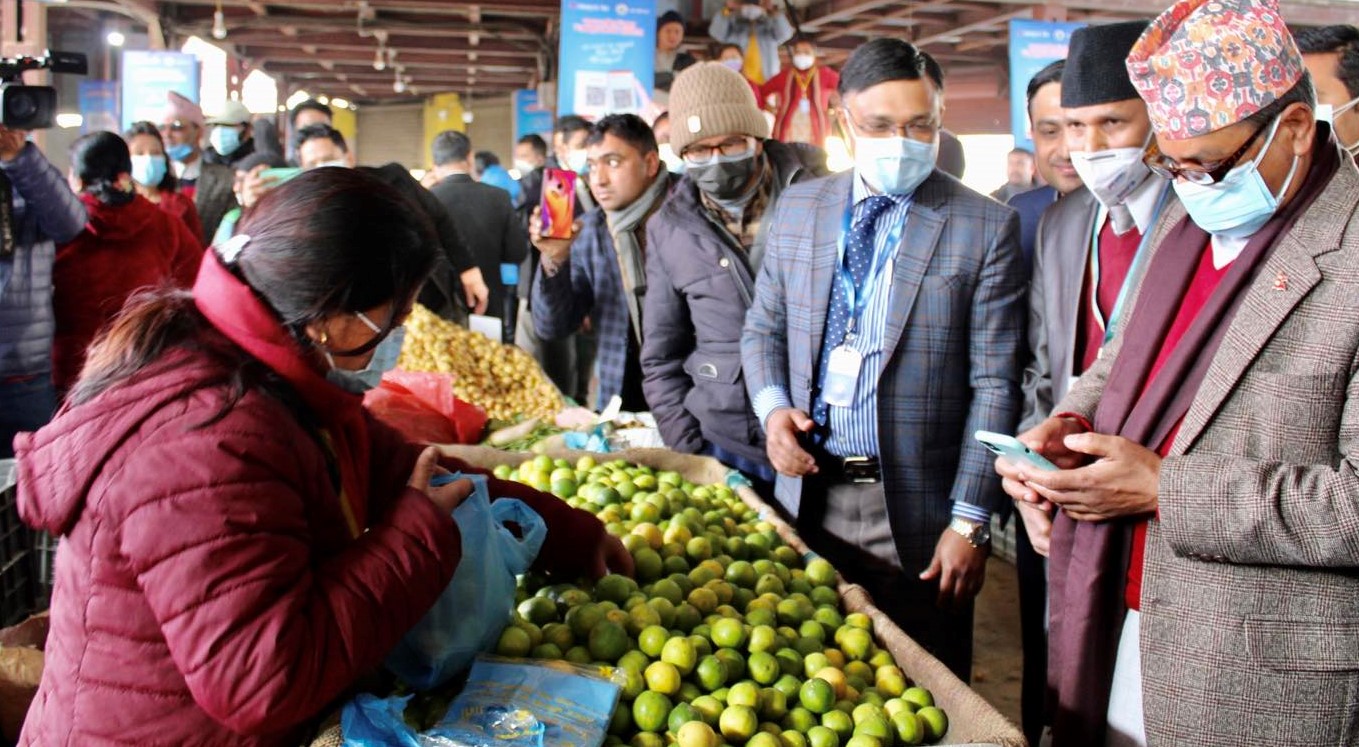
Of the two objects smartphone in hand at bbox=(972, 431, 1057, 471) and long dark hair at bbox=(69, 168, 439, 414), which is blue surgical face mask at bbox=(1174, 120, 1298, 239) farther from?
long dark hair at bbox=(69, 168, 439, 414)

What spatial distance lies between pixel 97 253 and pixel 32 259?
42 centimetres

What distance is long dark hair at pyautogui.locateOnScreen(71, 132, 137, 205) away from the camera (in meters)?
4.59

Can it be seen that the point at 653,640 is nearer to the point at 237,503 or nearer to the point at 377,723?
the point at 377,723

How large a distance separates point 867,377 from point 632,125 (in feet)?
6.16

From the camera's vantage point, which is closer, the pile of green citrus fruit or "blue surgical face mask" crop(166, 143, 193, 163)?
the pile of green citrus fruit

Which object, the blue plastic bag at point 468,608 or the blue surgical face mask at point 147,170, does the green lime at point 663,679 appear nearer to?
the blue plastic bag at point 468,608

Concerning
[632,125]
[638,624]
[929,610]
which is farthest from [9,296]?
[929,610]

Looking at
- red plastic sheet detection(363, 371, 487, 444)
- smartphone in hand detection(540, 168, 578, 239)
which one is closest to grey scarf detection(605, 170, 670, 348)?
smartphone in hand detection(540, 168, 578, 239)

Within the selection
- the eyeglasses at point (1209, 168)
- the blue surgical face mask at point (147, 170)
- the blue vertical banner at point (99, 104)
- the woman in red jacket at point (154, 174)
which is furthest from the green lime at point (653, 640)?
the blue vertical banner at point (99, 104)

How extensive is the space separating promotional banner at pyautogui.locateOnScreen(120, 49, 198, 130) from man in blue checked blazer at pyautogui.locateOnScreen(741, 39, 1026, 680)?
25.1 feet

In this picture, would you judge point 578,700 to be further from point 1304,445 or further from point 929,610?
point 929,610

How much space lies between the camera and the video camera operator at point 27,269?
410 cm

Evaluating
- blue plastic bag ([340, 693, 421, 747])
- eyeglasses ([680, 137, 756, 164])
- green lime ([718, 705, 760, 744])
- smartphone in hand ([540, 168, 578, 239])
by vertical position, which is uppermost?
eyeglasses ([680, 137, 756, 164])

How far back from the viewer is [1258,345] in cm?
175
